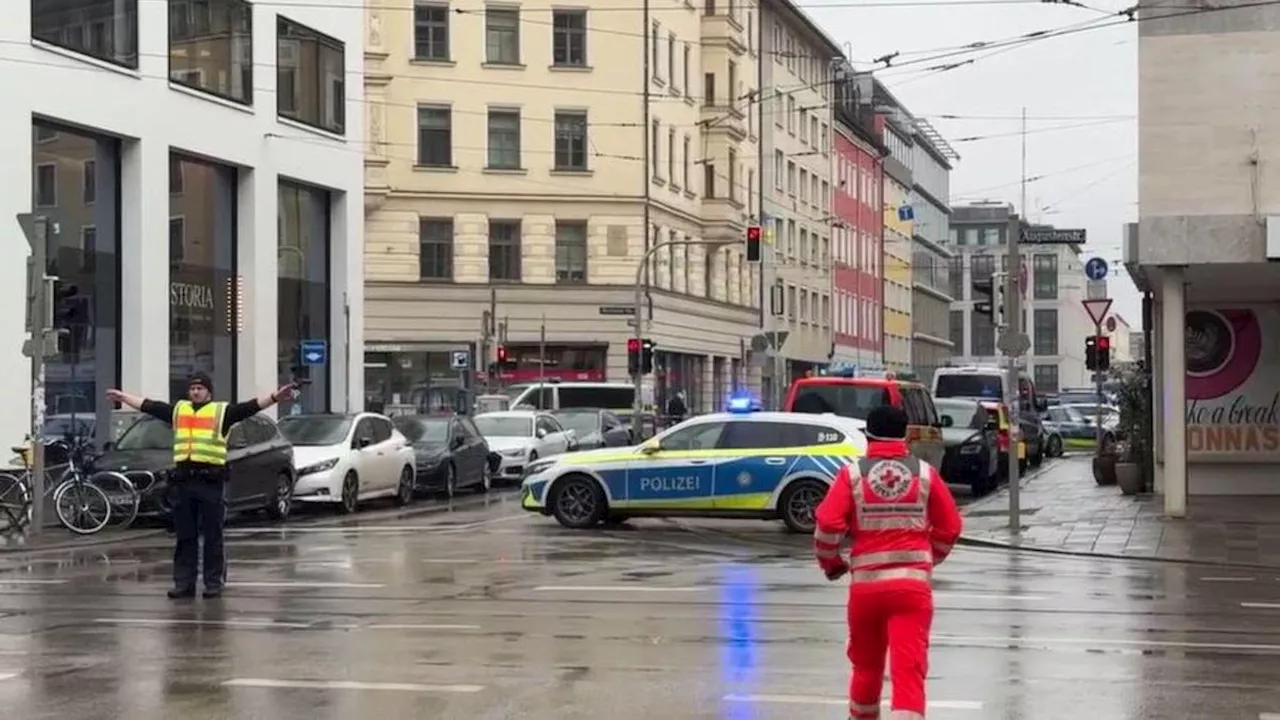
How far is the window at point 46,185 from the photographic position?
28.3m

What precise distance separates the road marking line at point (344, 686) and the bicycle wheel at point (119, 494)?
13.4 meters

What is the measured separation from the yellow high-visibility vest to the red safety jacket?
325 inches

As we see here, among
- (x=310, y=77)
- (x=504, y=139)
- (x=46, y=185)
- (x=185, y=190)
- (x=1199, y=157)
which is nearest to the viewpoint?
(x=1199, y=157)

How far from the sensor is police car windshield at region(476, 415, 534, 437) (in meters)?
36.9

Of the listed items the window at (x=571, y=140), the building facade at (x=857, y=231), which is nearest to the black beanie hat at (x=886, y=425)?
the window at (x=571, y=140)

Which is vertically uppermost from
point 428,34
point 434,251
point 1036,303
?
point 428,34

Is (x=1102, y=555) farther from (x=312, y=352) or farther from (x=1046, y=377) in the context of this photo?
(x=1046, y=377)

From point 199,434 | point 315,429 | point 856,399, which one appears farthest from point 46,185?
point 199,434

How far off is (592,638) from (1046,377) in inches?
5191

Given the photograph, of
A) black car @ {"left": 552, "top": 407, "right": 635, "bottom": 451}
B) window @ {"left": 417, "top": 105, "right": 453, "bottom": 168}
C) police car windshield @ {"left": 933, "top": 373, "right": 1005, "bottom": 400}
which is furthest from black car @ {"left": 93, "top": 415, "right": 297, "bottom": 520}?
window @ {"left": 417, "top": 105, "right": 453, "bottom": 168}

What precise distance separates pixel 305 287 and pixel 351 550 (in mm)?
18860

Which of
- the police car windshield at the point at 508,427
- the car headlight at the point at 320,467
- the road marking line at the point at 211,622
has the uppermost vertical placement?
the police car windshield at the point at 508,427

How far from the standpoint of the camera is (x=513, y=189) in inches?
2391

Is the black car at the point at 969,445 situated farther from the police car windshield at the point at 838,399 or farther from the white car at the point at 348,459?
the white car at the point at 348,459
